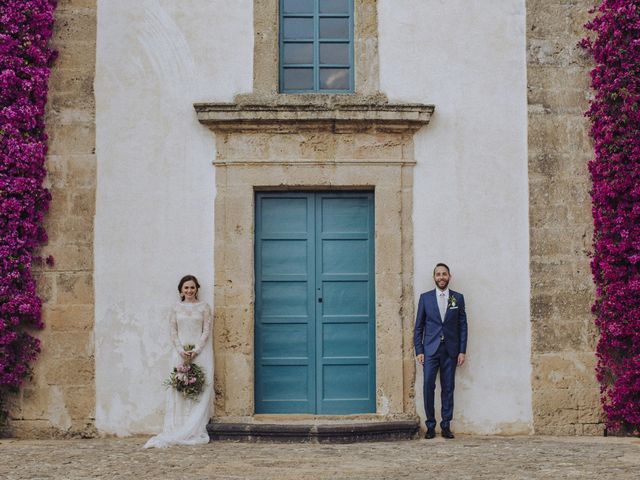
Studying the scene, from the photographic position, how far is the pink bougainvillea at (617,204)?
8242 mm

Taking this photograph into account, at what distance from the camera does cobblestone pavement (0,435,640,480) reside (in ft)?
21.1

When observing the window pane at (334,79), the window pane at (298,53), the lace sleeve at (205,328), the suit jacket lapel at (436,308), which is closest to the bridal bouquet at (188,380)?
the lace sleeve at (205,328)

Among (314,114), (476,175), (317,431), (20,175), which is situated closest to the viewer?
(317,431)

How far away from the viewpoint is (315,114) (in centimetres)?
842

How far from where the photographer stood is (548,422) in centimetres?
835

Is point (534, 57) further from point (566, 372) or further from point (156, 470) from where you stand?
point (156, 470)

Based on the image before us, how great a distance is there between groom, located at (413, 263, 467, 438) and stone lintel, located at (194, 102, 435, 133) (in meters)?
1.41

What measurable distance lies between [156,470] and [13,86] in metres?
3.86

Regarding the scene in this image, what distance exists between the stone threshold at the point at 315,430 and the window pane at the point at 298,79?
312 cm

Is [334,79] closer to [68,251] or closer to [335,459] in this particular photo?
[68,251]

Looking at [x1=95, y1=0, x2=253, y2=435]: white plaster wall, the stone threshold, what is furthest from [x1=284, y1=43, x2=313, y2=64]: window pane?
the stone threshold

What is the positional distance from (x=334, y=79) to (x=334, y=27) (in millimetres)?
501

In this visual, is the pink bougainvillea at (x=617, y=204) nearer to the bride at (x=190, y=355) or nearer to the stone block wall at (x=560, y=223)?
the stone block wall at (x=560, y=223)

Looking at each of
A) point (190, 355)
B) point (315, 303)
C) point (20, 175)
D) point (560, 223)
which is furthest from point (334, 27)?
point (190, 355)
